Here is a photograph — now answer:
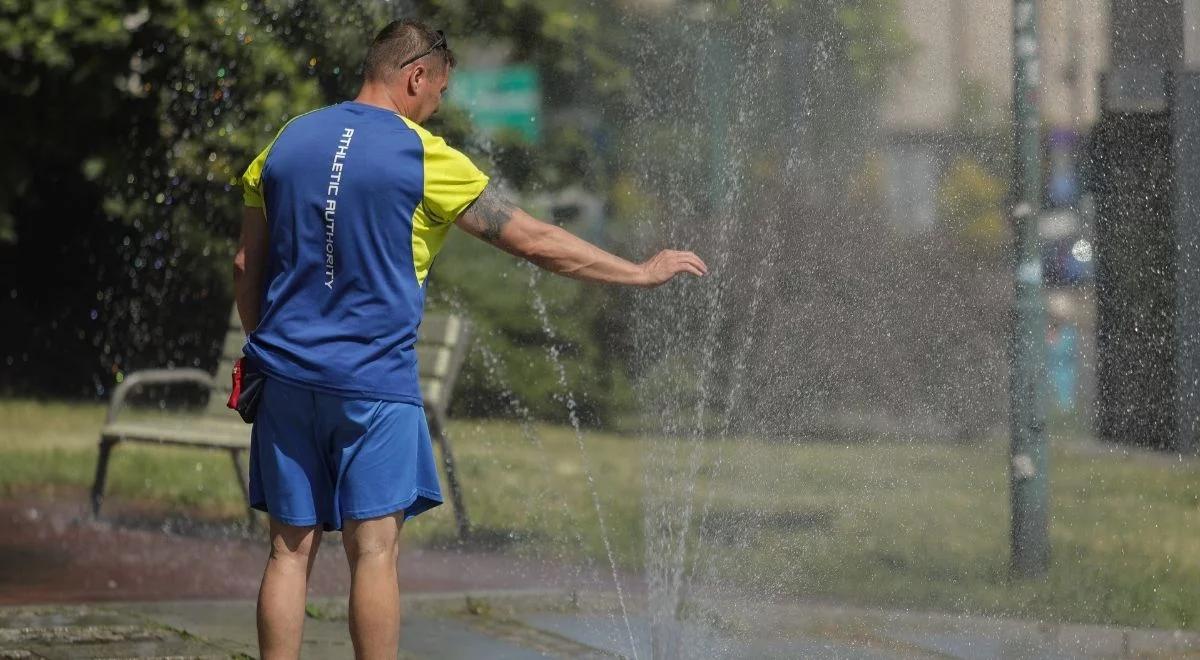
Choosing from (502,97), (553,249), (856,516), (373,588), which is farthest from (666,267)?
(502,97)

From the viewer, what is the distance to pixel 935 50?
281 inches

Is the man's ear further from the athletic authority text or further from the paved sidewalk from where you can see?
the paved sidewalk

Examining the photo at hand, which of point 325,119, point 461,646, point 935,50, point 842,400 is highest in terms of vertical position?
point 935,50

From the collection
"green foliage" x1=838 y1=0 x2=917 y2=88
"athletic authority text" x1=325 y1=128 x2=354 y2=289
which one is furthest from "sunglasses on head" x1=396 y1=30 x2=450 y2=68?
"green foliage" x1=838 y1=0 x2=917 y2=88

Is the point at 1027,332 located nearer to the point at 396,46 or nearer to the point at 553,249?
the point at 553,249

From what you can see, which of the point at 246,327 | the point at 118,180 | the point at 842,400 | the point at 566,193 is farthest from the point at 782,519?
the point at 118,180

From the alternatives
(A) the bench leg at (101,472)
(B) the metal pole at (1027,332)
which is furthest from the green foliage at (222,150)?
(A) the bench leg at (101,472)

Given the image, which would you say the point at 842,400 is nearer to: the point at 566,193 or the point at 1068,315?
the point at 1068,315

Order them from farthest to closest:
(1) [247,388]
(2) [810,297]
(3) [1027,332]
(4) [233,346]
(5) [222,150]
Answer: (5) [222,150] → (4) [233,346] → (2) [810,297] → (3) [1027,332] → (1) [247,388]

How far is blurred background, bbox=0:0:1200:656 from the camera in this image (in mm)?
6625

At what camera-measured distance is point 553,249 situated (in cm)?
390

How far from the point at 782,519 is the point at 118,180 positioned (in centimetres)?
829

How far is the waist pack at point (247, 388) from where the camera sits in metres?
3.81

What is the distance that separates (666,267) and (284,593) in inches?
41.6
